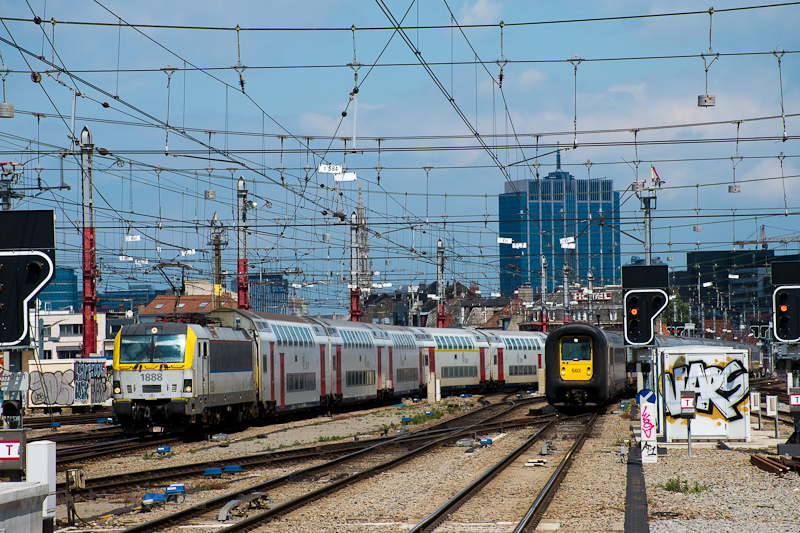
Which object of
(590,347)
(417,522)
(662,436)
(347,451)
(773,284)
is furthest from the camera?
(590,347)

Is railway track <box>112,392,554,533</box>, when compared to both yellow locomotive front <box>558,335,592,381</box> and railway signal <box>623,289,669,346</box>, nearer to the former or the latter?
yellow locomotive front <box>558,335,592,381</box>

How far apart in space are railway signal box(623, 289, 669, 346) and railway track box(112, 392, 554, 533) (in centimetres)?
565

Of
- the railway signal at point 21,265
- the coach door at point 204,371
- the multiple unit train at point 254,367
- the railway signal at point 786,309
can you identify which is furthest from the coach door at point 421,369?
the railway signal at point 21,265

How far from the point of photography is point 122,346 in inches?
975

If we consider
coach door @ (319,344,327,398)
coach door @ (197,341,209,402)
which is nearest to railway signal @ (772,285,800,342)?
coach door @ (197,341,209,402)

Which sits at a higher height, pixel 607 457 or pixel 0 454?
pixel 0 454

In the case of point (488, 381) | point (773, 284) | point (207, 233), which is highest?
point (207, 233)

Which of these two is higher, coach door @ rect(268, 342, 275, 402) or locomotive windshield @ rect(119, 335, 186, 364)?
locomotive windshield @ rect(119, 335, 186, 364)

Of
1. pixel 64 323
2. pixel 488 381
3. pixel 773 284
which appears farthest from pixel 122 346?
pixel 64 323

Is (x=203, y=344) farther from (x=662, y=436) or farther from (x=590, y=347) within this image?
(x=590, y=347)

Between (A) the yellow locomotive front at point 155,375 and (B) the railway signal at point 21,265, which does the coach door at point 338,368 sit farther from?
(B) the railway signal at point 21,265

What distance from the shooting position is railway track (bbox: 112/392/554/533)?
1277cm

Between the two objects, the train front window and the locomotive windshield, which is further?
the train front window

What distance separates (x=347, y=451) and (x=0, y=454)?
12433mm
